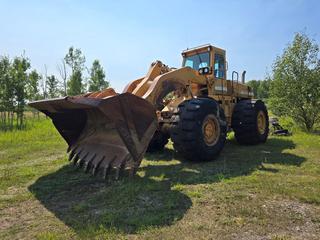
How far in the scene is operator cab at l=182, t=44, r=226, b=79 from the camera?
8.51 m

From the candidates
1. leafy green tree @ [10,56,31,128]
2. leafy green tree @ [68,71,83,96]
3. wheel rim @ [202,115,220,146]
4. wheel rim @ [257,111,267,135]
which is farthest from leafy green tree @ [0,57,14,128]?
wheel rim @ [202,115,220,146]

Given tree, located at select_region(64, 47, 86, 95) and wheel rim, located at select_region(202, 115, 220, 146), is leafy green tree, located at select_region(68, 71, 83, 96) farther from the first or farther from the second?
wheel rim, located at select_region(202, 115, 220, 146)

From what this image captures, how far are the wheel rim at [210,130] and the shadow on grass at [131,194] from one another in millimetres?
455

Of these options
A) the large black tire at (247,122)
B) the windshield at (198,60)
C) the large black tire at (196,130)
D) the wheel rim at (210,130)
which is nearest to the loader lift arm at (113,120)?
the large black tire at (196,130)

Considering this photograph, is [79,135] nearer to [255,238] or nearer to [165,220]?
[165,220]

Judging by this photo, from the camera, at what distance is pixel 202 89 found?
824 centimetres

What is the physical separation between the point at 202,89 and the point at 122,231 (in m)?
5.49

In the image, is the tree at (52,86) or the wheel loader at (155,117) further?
the tree at (52,86)

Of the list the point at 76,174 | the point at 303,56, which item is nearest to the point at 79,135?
the point at 76,174

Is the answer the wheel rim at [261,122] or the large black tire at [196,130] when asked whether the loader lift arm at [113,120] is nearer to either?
the large black tire at [196,130]

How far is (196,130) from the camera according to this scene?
614 centimetres

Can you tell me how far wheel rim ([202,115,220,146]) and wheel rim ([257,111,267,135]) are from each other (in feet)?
11.0

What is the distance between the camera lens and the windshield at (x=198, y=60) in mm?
8620

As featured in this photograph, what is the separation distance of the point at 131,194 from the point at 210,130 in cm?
288
